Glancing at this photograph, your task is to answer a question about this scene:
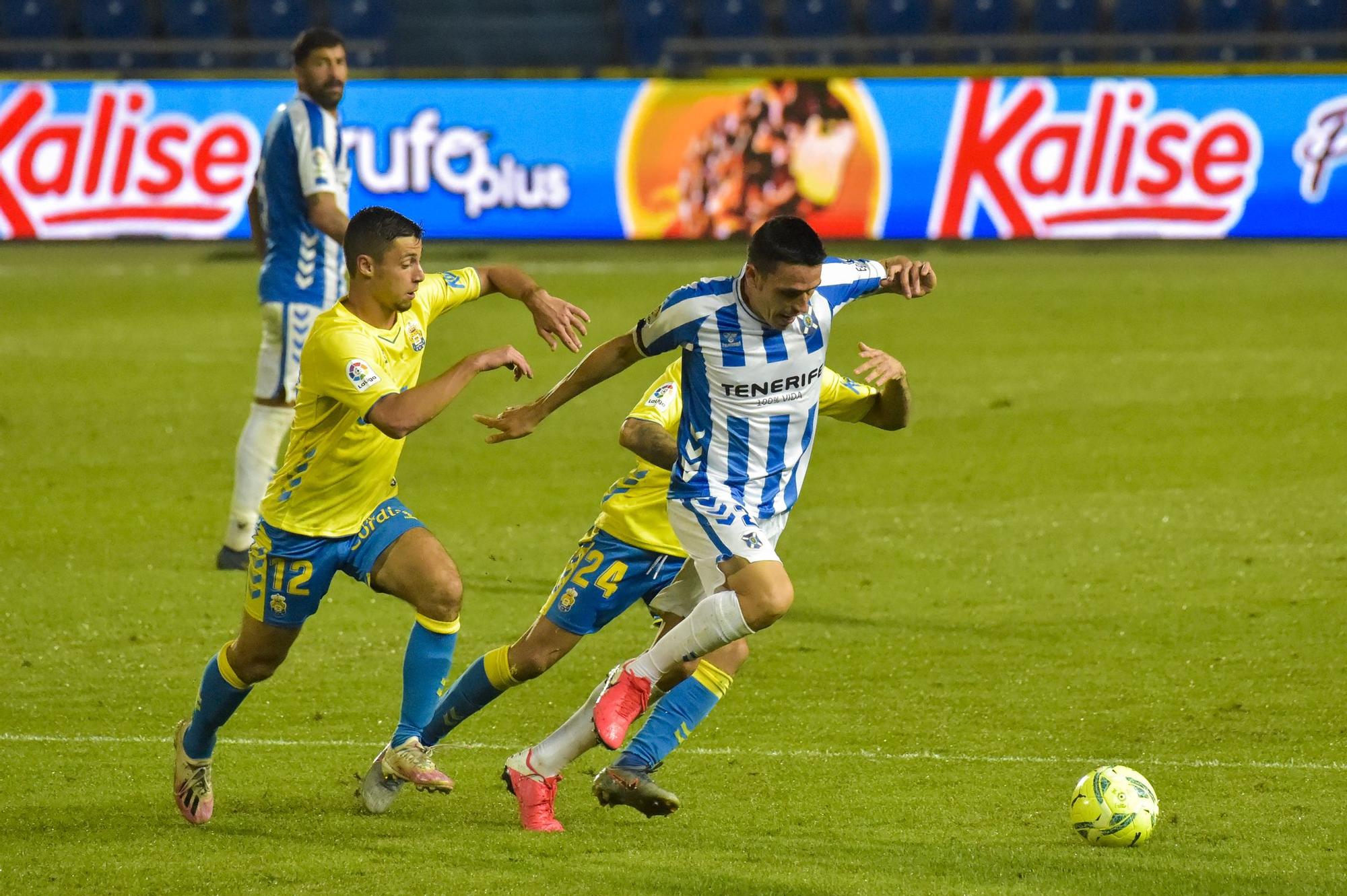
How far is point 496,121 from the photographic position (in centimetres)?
1888

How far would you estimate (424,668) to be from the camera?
550cm

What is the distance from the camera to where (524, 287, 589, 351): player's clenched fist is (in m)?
5.56

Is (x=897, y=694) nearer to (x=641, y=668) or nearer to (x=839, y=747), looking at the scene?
(x=839, y=747)

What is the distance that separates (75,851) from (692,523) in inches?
76.4

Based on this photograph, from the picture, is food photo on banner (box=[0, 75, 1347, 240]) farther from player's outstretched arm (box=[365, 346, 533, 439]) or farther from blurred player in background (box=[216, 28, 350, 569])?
player's outstretched arm (box=[365, 346, 533, 439])

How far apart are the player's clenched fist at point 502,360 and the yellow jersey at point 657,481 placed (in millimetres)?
561

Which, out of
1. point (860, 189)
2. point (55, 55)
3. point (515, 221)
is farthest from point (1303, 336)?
point (55, 55)

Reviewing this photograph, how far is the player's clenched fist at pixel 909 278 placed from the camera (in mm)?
5664

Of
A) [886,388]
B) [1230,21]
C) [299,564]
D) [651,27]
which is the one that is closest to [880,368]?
[886,388]

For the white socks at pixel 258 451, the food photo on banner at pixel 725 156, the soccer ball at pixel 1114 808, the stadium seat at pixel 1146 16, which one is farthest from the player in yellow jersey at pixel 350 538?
the stadium seat at pixel 1146 16

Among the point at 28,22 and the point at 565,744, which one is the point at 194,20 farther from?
the point at 565,744

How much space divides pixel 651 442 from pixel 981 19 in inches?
711

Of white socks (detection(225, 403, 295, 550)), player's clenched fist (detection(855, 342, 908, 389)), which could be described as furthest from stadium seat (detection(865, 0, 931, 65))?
player's clenched fist (detection(855, 342, 908, 389))

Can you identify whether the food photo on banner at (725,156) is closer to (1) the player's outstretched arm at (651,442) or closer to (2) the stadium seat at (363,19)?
(2) the stadium seat at (363,19)
